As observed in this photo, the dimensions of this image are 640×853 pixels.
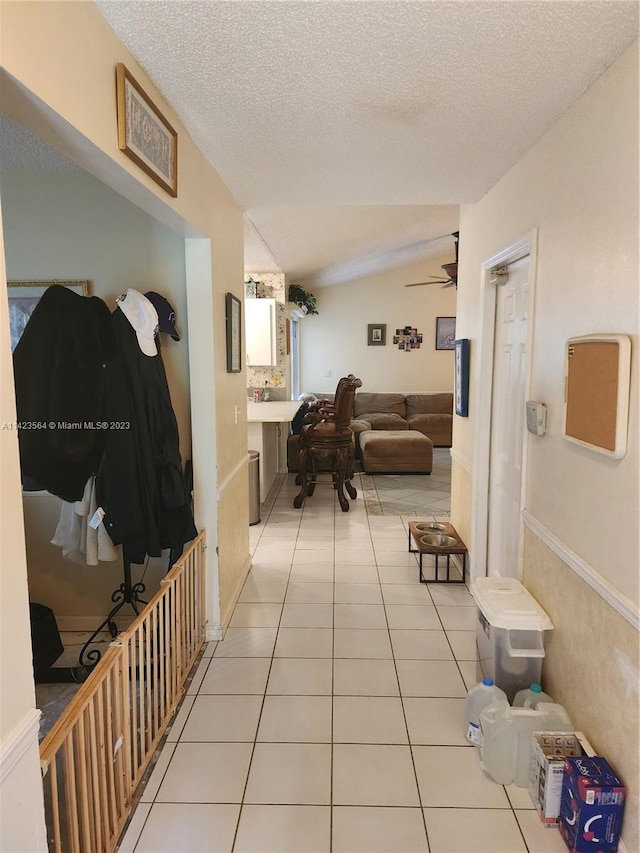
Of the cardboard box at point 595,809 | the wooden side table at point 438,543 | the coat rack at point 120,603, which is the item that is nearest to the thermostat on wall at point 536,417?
the cardboard box at point 595,809

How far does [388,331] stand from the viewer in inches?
329

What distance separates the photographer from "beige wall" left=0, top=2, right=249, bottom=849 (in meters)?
1.00

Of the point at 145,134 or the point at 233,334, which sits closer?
the point at 145,134

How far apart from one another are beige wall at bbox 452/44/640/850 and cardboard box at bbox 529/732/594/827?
0.06m

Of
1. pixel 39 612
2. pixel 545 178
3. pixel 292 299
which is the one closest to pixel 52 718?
pixel 39 612

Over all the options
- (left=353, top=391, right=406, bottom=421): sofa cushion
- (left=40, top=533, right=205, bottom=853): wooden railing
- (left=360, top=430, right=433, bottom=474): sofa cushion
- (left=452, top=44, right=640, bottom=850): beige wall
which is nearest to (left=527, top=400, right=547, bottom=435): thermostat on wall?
(left=452, top=44, right=640, bottom=850): beige wall

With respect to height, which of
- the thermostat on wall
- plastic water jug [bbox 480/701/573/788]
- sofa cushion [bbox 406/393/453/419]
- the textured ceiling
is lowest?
plastic water jug [bbox 480/701/573/788]

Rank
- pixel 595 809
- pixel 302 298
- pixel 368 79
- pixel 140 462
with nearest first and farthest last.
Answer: pixel 595 809
pixel 368 79
pixel 140 462
pixel 302 298

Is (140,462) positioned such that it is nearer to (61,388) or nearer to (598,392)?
(61,388)

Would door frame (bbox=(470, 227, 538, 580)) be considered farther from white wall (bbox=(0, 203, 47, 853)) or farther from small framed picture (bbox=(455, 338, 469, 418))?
white wall (bbox=(0, 203, 47, 853))

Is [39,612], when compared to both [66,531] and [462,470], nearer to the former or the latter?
[66,531]

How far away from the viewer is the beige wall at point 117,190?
3.28 ft

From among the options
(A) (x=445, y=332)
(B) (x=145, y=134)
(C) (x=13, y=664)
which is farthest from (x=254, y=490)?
(A) (x=445, y=332)

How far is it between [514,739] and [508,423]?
1.49 m
